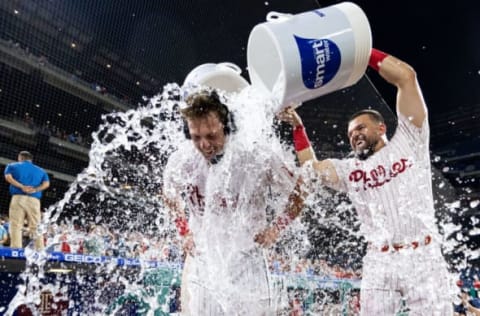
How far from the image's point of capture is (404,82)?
1818mm

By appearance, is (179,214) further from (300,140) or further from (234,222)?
(300,140)

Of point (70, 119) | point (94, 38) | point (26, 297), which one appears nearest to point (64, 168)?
point (70, 119)

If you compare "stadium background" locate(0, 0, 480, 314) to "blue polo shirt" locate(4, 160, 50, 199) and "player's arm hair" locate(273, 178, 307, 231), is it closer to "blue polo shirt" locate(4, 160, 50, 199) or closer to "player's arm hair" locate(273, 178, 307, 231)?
"blue polo shirt" locate(4, 160, 50, 199)

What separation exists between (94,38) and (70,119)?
210cm

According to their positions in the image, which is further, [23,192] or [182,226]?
[23,192]

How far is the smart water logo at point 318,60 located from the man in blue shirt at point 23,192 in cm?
383

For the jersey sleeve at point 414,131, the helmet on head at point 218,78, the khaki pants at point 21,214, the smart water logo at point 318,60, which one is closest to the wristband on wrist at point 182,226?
the helmet on head at point 218,78

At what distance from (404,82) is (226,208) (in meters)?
0.95

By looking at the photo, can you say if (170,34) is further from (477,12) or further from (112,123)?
(477,12)

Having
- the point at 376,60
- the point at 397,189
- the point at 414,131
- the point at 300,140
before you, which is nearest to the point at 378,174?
the point at 397,189

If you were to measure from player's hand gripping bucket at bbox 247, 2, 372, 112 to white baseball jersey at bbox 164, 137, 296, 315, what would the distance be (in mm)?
237

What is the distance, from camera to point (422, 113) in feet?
5.92

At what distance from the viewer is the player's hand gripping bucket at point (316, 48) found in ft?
4.46

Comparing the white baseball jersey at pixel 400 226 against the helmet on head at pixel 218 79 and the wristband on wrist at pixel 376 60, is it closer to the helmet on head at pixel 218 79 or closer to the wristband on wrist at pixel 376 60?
the wristband on wrist at pixel 376 60
